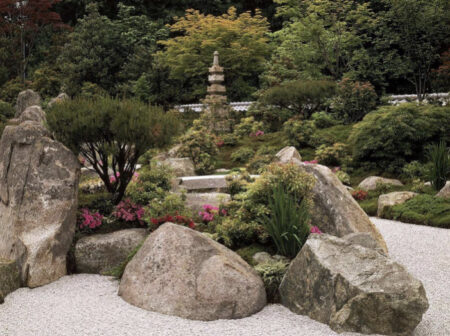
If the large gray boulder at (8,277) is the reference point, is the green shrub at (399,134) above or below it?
above

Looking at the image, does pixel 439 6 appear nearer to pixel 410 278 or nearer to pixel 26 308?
pixel 410 278

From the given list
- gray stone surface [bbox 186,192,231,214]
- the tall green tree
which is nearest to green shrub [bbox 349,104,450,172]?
gray stone surface [bbox 186,192,231,214]

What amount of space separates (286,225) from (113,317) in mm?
2034

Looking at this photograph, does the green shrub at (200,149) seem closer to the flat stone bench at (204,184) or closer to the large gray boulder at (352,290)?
the flat stone bench at (204,184)

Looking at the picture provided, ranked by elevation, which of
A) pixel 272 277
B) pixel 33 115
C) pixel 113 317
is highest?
pixel 33 115

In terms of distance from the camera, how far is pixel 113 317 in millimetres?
4785

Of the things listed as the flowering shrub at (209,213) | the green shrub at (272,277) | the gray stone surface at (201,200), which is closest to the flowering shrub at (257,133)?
the gray stone surface at (201,200)

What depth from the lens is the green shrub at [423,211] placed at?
8445 millimetres

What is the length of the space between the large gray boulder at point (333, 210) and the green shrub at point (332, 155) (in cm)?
572

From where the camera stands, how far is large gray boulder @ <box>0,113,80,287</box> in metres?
5.72

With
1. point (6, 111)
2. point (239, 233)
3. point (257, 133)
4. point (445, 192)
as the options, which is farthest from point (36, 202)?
point (6, 111)

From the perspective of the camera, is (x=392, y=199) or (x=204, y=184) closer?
(x=392, y=199)

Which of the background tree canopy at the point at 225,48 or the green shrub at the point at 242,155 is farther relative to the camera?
the background tree canopy at the point at 225,48

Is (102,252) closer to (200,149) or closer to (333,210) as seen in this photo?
(333,210)
